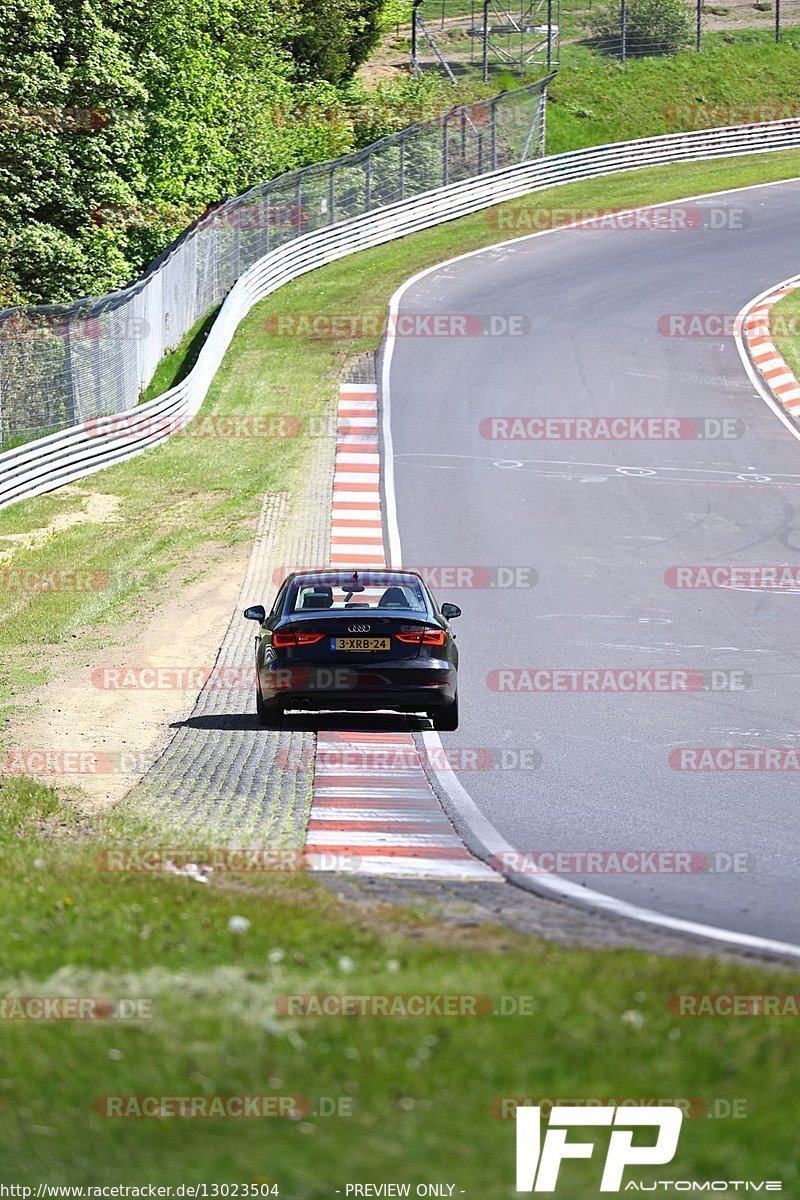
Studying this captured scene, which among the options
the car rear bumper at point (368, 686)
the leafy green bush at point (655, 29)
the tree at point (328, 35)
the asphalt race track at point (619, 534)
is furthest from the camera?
the leafy green bush at point (655, 29)

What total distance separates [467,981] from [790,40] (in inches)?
2896

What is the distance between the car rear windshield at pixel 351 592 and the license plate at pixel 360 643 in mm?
403

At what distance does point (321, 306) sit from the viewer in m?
43.7

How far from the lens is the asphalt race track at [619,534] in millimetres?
10922

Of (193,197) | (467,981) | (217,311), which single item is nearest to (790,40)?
(193,197)

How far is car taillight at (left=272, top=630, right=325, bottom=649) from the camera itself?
14.4 m

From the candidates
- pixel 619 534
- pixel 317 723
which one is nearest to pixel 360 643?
pixel 317 723

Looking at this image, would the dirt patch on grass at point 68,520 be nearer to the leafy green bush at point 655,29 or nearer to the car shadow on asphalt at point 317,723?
the car shadow on asphalt at point 317,723

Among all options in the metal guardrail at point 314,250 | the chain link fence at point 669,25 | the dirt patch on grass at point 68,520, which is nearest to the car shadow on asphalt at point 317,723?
the dirt patch on grass at point 68,520

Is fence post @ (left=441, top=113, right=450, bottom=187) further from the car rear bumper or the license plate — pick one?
the car rear bumper

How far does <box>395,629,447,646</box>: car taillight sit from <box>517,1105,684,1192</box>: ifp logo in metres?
9.61

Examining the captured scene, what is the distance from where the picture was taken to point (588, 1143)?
4684 millimetres

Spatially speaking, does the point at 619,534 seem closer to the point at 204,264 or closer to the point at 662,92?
the point at 204,264

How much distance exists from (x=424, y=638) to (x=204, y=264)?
29.1m
